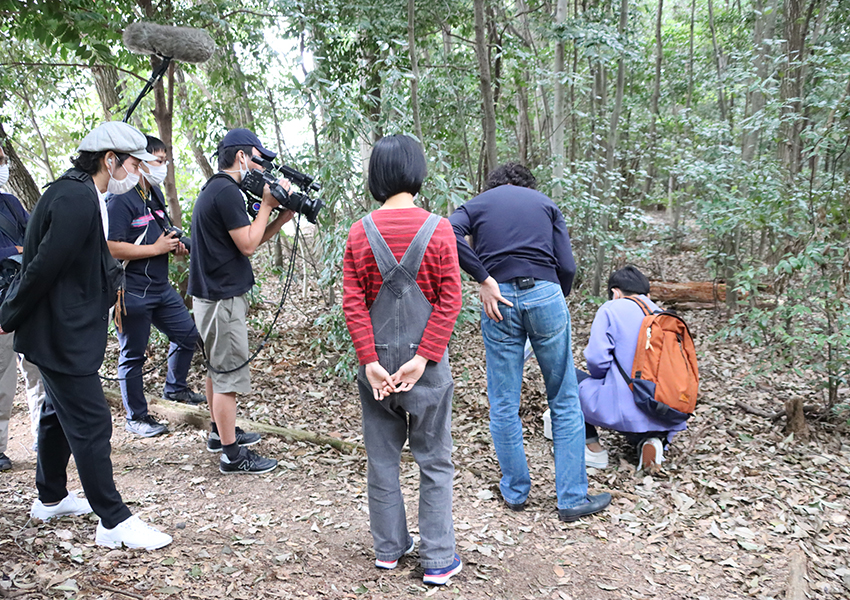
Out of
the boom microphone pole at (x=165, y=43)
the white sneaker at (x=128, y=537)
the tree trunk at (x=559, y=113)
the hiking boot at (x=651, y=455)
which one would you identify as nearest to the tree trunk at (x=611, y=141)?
the tree trunk at (x=559, y=113)

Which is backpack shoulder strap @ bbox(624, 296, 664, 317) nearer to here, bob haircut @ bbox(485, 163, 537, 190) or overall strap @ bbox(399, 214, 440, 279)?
bob haircut @ bbox(485, 163, 537, 190)

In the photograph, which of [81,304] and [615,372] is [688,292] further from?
[81,304]

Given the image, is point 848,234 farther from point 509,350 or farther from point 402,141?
point 402,141

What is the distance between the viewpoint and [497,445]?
11.3ft

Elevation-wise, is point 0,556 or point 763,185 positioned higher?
point 763,185

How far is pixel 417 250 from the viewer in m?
2.34

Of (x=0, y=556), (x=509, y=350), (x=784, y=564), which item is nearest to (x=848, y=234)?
(x=784, y=564)

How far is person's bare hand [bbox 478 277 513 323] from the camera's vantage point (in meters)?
3.21

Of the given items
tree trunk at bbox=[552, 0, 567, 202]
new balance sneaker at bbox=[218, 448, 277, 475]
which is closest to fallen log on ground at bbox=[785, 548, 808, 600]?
new balance sneaker at bbox=[218, 448, 277, 475]

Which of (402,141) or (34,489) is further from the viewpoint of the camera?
(34,489)

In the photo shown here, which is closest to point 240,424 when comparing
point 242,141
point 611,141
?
point 242,141

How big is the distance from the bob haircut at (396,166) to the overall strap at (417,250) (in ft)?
0.66

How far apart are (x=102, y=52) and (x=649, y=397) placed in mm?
4513

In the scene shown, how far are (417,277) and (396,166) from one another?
18.4 inches
